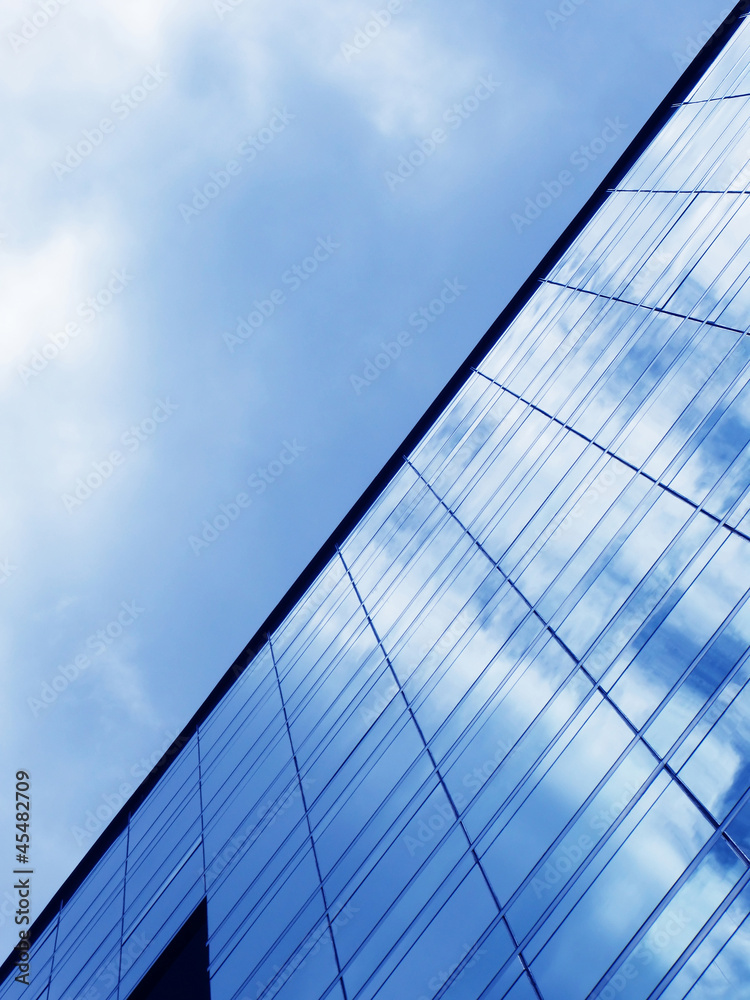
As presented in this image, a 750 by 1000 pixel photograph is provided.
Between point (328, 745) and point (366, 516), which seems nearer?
point (328, 745)

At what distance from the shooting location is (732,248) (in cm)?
1466

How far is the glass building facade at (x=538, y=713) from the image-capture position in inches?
352

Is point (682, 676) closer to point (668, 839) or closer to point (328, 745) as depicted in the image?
point (668, 839)

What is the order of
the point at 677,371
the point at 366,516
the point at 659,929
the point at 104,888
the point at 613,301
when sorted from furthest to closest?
the point at 366,516 → the point at 104,888 → the point at 613,301 → the point at 677,371 → the point at 659,929

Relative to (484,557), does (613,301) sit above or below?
above

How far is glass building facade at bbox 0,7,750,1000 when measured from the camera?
29.3ft

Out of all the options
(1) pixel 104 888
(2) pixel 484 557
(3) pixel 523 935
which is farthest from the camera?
(1) pixel 104 888

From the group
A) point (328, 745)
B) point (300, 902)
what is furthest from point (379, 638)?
point (300, 902)

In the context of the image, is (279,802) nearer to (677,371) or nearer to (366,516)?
(677,371)

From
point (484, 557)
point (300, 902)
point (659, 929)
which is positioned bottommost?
point (659, 929)

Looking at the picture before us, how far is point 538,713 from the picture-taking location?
12320 millimetres

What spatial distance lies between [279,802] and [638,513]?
9686 millimetres

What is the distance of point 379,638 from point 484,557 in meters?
3.85

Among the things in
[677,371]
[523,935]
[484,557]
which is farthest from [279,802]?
[677,371]
